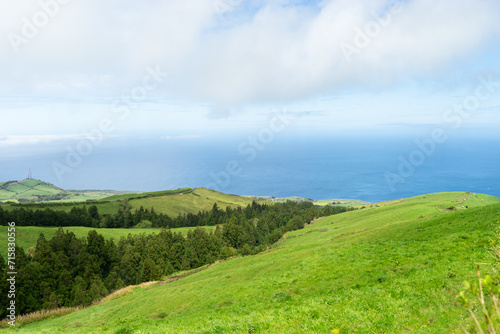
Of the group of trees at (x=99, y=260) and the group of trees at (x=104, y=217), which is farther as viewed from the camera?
the group of trees at (x=104, y=217)

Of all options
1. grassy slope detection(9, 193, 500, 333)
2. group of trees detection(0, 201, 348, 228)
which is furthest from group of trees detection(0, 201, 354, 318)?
grassy slope detection(9, 193, 500, 333)

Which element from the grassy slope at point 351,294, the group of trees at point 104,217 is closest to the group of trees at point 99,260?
the group of trees at point 104,217

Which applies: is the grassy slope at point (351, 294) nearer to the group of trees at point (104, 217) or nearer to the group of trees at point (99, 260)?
the group of trees at point (99, 260)

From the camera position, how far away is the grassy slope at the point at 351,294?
14438mm

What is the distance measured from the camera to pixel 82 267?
74125 millimetres

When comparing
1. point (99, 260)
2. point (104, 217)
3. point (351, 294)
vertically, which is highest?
point (351, 294)

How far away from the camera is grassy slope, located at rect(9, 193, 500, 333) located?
14.4 m

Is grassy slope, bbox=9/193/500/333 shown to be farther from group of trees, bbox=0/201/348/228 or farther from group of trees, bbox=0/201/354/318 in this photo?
group of trees, bbox=0/201/348/228

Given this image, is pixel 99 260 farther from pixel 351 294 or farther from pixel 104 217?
pixel 351 294

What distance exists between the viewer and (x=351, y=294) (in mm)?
18562

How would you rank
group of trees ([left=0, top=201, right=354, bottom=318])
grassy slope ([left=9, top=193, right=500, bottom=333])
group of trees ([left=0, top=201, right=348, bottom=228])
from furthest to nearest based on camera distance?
group of trees ([left=0, top=201, right=348, bottom=228]) < group of trees ([left=0, top=201, right=354, bottom=318]) < grassy slope ([left=9, top=193, right=500, bottom=333])

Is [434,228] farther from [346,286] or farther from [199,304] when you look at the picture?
[199,304]

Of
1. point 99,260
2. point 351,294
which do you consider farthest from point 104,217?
point 351,294

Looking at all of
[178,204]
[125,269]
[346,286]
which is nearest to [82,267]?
[125,269]
